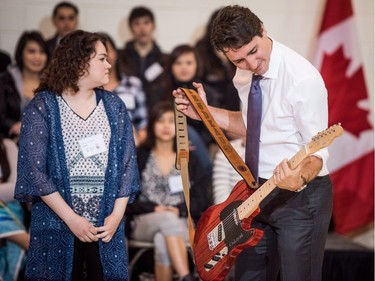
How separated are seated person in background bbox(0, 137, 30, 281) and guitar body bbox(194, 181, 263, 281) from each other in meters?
1.29

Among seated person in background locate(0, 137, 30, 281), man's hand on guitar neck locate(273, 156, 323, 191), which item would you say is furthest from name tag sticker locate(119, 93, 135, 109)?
man's hand on guitar neck locate(273, 156, 323, 191)

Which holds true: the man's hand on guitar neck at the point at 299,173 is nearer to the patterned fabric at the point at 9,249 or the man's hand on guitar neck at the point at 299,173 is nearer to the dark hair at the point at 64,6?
the patterned fabric at the point at 9,249

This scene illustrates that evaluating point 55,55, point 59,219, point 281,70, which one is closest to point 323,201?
point 281,70

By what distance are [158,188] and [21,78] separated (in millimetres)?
1331

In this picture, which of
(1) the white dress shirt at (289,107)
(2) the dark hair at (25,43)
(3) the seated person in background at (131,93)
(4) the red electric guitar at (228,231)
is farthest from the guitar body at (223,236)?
(2) the dark hair at (25,43)

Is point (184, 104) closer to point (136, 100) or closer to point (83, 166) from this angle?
point (83, 166)

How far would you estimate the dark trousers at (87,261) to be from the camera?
287 cm

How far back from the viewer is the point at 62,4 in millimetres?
5070

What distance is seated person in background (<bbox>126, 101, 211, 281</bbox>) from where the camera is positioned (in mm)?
4164

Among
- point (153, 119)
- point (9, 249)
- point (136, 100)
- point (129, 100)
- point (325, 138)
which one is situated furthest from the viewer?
point (136, 100)

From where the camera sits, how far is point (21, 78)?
4.76m

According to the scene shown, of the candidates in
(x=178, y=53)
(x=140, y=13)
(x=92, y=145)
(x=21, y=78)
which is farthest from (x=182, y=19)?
(x=92, y=145)

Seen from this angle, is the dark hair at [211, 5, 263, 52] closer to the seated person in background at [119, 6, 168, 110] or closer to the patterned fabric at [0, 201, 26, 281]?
the patterned fabric at [0, 201, 26, 281]

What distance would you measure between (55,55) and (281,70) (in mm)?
1026
